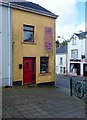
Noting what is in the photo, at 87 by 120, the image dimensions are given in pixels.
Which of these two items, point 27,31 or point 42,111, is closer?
point 42,111

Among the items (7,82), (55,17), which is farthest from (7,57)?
(55,17)

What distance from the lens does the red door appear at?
15030 mm

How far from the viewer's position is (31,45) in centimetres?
1527

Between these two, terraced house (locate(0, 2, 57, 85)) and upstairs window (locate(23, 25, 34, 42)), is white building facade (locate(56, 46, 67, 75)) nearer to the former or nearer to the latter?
terraced house (locate(0, 2, 57, 85))

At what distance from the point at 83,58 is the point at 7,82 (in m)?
29.0

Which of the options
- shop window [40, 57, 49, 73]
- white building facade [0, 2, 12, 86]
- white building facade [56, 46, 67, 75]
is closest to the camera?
white building facade [0, 2, 12, 86]

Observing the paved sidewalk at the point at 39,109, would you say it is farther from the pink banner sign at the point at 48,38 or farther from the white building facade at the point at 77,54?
the white building facade at the point at 77,54

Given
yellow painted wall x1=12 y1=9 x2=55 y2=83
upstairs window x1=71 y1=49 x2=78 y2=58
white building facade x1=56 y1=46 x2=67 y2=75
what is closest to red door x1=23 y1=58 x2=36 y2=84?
yellow painted wall x1=12 y1=9 x2=55 y2=83

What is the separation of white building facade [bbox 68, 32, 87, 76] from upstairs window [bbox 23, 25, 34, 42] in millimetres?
26346

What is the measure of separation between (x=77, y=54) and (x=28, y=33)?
28.6 m

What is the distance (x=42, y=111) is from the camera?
736cm

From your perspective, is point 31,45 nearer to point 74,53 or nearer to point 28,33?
point 28,33

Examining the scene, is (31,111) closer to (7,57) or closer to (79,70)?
(7,57)

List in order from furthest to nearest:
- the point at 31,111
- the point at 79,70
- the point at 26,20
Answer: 1. the point at 79,70
2. the point at 26,20
3. the point at 31,111
